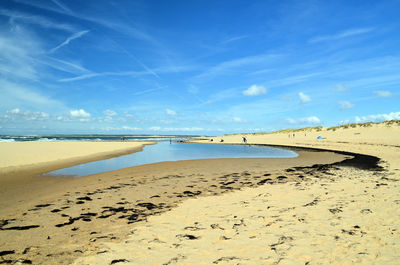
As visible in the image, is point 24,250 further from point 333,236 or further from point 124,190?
point 333,236

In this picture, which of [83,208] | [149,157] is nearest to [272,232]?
[83,208]

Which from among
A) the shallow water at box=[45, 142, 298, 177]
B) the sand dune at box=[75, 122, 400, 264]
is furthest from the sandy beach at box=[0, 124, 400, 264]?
the shallow water at box=[45, 142, 298, 177]

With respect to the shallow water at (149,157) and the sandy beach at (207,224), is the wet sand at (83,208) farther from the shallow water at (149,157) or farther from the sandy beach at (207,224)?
the shallow water at (149,157)

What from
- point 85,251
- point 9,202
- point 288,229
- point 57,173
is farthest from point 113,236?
point 57,173

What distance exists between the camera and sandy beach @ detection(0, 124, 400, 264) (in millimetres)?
4637

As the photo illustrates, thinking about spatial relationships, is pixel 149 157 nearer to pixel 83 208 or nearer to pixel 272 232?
pixel 83 208

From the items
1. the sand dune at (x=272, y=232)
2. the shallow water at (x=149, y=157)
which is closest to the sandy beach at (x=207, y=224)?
the sand dune at (x=272, y=232)

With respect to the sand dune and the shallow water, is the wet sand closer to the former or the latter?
the sand dune

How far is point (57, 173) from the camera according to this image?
1548cm

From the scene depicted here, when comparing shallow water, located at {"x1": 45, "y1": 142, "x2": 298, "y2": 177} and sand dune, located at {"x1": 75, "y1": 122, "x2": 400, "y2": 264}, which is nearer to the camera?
sand dune, located at {"x1": 75, "y1": 122, "x2": 400, "y2": 264}

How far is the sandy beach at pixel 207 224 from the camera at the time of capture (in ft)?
15.2

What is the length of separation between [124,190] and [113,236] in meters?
5.23

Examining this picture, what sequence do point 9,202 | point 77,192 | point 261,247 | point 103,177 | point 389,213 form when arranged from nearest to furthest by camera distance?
point 261,247 → point 389,213 → point 9,202 → point 77,192 → point 103,177

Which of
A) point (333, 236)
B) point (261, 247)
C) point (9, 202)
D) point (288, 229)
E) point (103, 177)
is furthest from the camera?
point (103, 177)
